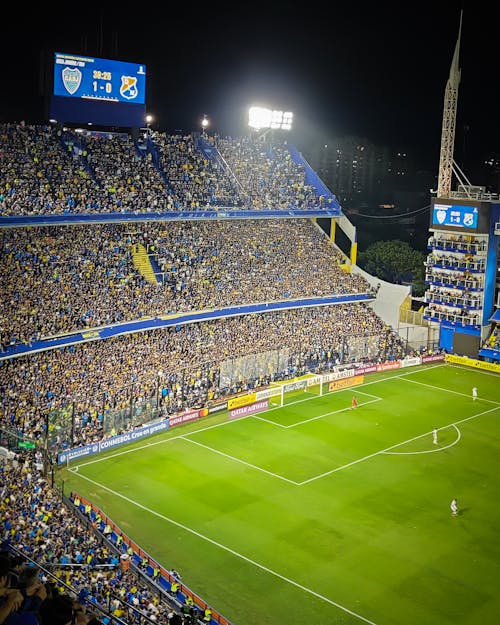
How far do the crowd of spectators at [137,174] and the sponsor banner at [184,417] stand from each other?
14.2 metres

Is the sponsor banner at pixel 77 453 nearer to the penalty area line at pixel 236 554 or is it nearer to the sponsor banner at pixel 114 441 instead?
the sponsor banner at pixel 114 441

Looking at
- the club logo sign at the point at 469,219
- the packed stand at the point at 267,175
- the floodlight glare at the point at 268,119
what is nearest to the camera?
the club logo sign at the point at 469,219

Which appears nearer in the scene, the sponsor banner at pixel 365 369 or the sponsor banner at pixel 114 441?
the sponsor banner at pixel 114 441

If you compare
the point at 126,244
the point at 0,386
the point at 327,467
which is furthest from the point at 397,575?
the point at 126,244

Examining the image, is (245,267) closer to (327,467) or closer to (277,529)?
(327,467)

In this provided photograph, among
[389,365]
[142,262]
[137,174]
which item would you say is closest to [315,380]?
[389,365]

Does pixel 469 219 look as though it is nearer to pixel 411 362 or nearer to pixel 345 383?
pixel 411 362

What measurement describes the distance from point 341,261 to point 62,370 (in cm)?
2676

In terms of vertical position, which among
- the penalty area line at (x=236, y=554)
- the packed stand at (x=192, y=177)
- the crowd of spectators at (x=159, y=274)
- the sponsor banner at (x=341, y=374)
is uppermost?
the packed stand at (x=192, y=177)

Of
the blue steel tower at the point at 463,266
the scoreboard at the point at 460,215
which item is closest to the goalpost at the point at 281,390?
the blue steel tower at the point at 463,266

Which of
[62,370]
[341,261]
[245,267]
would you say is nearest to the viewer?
[62,370]

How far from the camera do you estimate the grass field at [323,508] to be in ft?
87.4

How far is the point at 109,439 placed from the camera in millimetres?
38031

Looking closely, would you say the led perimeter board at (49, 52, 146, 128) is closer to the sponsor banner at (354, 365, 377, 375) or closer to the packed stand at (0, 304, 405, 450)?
the packed stand at (0, 304, 405, 450)
